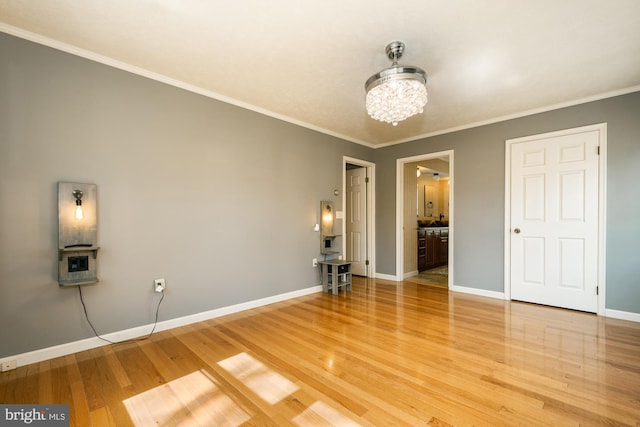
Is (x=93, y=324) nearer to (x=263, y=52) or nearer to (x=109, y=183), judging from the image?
(x=109, y=183)

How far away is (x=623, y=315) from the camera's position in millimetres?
3248

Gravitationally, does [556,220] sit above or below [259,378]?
above

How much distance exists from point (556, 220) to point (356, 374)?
135 inches

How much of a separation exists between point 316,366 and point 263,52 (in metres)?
2.70

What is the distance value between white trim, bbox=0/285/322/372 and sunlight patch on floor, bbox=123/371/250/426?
102cm

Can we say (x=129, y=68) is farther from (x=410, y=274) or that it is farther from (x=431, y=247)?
(x=431, y=247)

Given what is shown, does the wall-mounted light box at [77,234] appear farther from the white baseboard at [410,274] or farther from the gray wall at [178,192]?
the white baseboard at [410,274]

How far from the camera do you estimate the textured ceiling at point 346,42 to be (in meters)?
1.99

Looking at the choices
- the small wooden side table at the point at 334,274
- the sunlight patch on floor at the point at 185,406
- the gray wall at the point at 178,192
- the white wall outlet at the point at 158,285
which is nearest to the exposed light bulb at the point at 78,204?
the gray wall at the point at 178,192

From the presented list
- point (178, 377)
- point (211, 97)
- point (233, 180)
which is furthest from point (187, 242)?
point (211, 97)

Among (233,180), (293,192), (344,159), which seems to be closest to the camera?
(233,180)

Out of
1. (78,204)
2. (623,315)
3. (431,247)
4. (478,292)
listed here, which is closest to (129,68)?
(78,204)

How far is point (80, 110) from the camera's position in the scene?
2479mm

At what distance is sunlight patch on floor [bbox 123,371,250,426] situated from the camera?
64.1 inches
